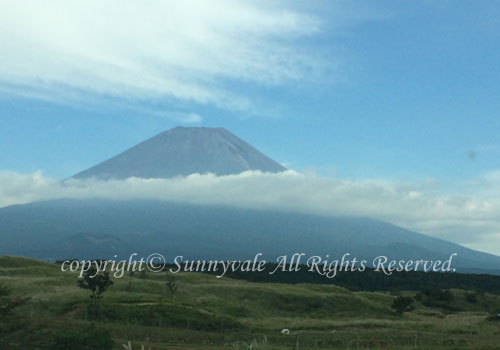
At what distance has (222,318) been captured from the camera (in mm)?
59625

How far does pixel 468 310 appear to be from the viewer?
319ft

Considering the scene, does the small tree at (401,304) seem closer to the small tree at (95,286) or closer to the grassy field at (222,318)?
the grassy field at (222,318)

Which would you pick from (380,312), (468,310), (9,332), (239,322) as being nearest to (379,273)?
(468,310)

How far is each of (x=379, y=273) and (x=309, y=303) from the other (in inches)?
3494

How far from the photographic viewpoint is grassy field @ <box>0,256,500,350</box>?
43.1 meters

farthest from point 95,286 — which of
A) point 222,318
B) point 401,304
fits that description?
point 401,304

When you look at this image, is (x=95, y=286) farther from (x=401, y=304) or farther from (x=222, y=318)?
(x=401, y=304)

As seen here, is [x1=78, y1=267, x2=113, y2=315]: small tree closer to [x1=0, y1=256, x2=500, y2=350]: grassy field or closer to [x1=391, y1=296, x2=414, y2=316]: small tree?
[x1=0, y1=256, x2=500, y2=350]: grassy field

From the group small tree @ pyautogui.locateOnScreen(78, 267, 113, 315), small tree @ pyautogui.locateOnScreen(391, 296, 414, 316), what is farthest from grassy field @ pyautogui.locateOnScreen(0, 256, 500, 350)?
small tree @ pyautogui.locateOnScreen(391, 296, 414, 316)

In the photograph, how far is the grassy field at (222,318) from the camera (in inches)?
1698

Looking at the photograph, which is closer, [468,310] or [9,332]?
[9,332]

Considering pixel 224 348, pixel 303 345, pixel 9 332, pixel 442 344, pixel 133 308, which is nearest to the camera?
pixel 9 332

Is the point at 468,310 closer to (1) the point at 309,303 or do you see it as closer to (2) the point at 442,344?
(1) the point at 309,303

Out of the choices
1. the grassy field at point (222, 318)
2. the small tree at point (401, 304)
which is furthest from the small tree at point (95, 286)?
the small tree at point (401, 304)
